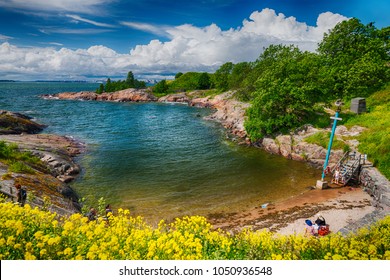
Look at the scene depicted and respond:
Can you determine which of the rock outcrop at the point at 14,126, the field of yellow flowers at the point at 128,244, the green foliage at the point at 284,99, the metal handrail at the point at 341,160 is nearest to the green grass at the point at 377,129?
the metal handrail at the point at 341,160

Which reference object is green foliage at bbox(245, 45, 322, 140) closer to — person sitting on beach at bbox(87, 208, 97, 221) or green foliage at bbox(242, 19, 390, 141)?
green foliage at bbox(242, 19, 390, 141)

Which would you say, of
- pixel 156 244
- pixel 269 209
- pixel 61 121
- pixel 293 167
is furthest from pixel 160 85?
Answer: pixel 156 244

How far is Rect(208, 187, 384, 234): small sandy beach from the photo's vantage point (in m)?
16.4

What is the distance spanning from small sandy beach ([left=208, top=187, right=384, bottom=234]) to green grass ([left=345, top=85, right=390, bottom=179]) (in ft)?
12.4

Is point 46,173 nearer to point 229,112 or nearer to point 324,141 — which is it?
point 324,141

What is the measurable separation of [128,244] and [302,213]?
1536 cm

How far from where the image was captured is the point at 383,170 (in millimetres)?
21094

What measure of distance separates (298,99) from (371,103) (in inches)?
456

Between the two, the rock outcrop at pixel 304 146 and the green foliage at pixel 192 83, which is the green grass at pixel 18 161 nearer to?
the rock outcrop at pixel 304 146

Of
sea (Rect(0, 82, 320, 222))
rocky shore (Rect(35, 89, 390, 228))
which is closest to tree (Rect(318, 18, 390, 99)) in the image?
rocky shore (Rect(35, 89, 390, 228))

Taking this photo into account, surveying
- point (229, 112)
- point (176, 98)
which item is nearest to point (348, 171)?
point (229, 112)

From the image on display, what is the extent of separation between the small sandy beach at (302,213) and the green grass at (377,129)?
378 centimetres

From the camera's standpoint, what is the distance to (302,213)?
18.0m

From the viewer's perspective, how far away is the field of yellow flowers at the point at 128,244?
17.8ft
